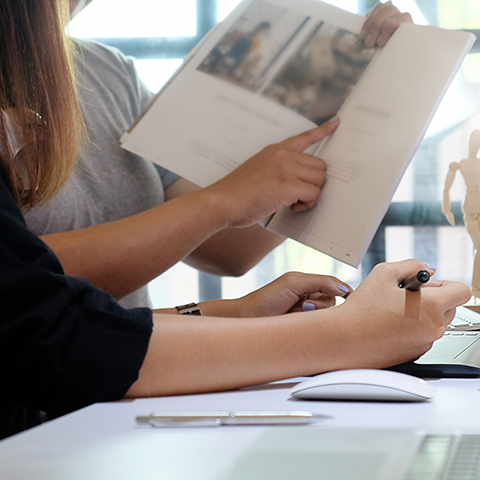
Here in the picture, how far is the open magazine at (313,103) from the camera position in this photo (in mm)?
721

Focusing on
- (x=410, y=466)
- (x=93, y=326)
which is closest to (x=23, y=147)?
(x=93, y=326)

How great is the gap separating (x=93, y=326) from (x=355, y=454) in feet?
0.76

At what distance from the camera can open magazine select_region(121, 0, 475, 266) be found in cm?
72

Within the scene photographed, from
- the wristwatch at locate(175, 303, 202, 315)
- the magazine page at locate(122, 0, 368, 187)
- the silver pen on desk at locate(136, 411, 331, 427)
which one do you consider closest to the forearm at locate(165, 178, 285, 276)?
the magazine page at locate(122, 0, 368, 187)

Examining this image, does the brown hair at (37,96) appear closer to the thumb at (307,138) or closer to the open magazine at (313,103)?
the open magazine at (313,103)

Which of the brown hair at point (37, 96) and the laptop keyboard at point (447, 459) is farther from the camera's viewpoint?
the brown hair at point (37, 96)

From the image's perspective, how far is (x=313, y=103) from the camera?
2.64 ft

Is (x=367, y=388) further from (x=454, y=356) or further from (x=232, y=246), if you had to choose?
(x=232, y=246)

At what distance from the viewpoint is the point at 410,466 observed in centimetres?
25

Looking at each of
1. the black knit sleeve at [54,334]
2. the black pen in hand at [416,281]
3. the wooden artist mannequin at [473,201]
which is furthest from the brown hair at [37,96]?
the wooden artist mannequin at [473,201]

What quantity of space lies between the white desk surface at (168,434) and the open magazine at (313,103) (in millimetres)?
325

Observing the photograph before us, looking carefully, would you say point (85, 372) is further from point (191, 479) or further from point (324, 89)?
point (324, 89)

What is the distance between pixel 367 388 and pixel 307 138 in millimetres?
428

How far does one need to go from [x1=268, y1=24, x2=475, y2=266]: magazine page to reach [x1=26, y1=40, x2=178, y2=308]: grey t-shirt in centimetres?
34
